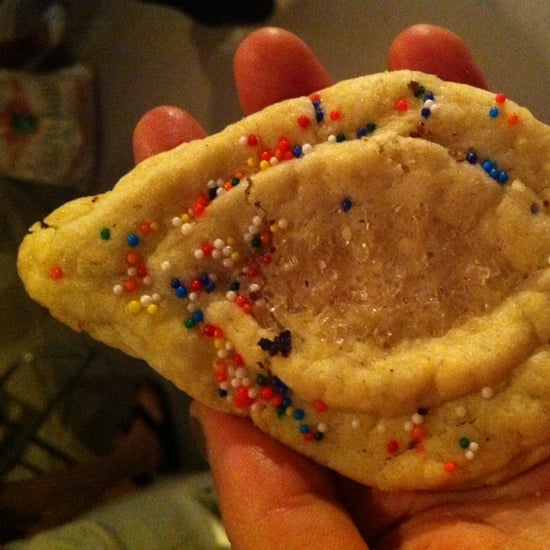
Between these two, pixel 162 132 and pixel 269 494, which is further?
pixel 162 132

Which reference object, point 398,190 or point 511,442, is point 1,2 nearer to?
point 398,190

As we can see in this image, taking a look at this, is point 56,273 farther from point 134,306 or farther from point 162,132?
point 162,132

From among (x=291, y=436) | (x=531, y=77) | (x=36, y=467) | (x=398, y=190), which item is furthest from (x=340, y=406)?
(x=36, y=467)

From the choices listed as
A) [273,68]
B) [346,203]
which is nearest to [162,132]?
[273,68]

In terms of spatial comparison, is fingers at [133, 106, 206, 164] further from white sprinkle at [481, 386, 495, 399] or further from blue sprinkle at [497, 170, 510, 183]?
white sprinkle at [481, 386, 495, 399]

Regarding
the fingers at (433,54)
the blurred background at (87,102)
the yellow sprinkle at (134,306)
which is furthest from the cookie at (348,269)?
the blurred background at (87,102)

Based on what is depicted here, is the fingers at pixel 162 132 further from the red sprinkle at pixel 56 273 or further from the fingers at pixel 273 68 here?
the red sprinkle at pixel 56 273

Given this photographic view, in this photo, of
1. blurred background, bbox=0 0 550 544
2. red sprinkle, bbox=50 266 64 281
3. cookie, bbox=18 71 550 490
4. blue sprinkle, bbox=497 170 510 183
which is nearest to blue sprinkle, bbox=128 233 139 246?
cookie, bbox=18 71 550 490
